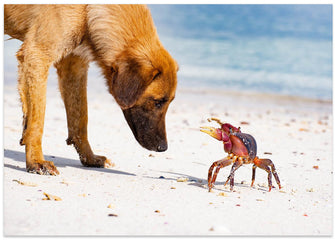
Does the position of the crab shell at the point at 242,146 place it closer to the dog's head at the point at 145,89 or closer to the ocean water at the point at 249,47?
the dog's head at the point at 145,89

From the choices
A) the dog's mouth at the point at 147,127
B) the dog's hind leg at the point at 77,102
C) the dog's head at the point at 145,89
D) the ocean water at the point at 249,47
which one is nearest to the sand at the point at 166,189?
the dog's hind leg at the point at 77,102

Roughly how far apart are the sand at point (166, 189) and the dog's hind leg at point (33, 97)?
0.55 ft

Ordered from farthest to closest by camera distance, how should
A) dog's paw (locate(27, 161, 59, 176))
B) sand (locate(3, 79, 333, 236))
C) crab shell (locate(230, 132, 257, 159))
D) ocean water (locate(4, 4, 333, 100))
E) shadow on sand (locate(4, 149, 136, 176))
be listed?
ocean water (locate(4, 4, 333, 100)), shadow on sand (locate(4, 149, 136, 176)), dog's paw (locate(27, 161, 59, 176)), crab shell (locate(230, 132, 257, 159)), sand (locate(3, 79, 333, 236))

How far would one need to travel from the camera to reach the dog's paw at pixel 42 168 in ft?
14.9

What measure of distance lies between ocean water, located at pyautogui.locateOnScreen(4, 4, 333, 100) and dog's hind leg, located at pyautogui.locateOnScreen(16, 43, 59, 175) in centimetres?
292

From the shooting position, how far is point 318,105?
1281 cm

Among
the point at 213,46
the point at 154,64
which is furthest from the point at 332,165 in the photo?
the point at 213,46

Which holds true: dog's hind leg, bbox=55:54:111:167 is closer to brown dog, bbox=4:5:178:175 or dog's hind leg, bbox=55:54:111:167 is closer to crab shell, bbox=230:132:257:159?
brown dog, bbox=4:5:178:175

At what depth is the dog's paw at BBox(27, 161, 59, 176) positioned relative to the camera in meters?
4.53

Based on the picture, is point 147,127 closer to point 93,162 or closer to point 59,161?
point 93,162

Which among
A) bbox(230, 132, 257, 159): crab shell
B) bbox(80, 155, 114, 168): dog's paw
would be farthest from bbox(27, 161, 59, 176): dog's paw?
bbox(230, 132, 257, 159): crab shell

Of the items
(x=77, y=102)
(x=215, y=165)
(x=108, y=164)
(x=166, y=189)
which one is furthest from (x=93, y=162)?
(x=215, y=165)

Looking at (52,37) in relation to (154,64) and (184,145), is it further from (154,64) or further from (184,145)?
(184,145)

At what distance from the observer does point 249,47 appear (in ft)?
90.7
